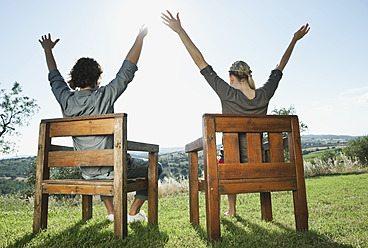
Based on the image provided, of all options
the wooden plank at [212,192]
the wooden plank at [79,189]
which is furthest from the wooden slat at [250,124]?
the wooden plank at [79,189]

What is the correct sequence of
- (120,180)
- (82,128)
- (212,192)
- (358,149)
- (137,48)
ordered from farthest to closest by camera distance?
1. (358,149)
2. (137,48)
3. (82,128)
4. (120,180)
5. (212,192)

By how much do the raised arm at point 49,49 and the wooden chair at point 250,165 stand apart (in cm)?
221

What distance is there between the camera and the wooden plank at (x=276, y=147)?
237 centimetres

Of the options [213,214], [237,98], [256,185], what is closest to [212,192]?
[213,214]

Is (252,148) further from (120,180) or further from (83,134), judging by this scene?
(83,134)

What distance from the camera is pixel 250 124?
2.31 metres

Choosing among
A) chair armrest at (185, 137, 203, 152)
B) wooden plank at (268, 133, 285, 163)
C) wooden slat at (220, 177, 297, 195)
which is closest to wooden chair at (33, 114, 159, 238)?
chair armrest at (185, 137, 203, 152)

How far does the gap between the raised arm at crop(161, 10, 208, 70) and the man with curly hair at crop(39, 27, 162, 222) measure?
1.08 feet

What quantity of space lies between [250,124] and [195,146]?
0.68m

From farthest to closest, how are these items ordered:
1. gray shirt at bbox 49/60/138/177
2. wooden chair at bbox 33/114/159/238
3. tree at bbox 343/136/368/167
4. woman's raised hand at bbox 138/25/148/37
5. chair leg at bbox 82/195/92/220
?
tree at bbox 343/136/368/167 < chair leg at bbox 82/195/92/220 < woman's raised hand at bbox 138/25/148/37 < gray shirt at bbox 49/60/138/177 < wooden chair at bbox 33/114/159/238

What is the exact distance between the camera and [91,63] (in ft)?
9.59

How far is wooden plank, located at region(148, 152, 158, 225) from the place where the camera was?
9.59ft

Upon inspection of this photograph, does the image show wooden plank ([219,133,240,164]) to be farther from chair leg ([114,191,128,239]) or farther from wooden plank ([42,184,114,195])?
wooden plank ([42,184,114,195])

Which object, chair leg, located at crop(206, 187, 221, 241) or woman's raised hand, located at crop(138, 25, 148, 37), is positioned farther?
woman's raised hand, located at crop(138, 25, 148, 37)
